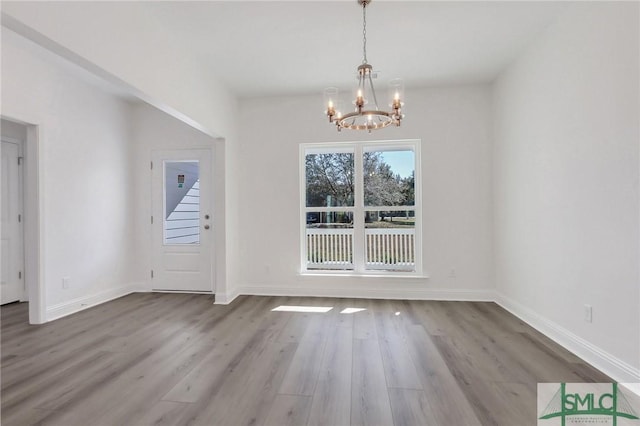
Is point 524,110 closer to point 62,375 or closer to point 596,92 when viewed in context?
point 596,92

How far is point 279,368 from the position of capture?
2285 millimetres

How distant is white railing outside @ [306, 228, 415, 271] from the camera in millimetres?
4359

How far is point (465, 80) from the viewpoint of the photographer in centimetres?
398

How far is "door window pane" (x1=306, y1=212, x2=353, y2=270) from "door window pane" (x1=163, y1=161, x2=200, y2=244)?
5.82 ft

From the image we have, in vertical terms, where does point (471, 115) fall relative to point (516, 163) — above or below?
above

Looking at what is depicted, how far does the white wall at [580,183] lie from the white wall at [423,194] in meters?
0.52

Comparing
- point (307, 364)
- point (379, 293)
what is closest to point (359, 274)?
point (379, 293)

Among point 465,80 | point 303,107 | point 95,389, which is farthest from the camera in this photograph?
point 303,107

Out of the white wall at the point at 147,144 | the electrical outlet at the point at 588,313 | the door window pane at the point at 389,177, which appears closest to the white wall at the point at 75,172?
the white wall at the point at 147,144

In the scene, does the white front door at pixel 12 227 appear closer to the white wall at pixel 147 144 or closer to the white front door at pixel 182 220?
the white wall at pixel 147 144

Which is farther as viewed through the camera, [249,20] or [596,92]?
[249,20]

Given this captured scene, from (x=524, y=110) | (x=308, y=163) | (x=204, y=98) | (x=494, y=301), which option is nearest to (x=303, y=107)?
(x=308, y=163)

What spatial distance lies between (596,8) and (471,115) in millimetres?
1867

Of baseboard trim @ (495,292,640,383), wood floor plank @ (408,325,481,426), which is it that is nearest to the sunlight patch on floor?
wood floor plank @ (408,325,481,426)
